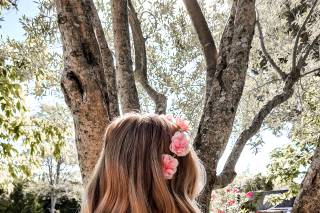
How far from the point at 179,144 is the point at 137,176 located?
25 centimetres

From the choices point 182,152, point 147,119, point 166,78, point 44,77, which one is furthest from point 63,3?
point 166,78

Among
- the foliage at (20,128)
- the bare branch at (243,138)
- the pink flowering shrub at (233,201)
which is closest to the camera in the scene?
the bare branch at (243,138)

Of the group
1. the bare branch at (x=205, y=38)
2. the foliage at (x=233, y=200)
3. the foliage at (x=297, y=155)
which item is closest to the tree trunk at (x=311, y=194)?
the bare branch at (x=205, y=38)

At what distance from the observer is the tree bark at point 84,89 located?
10.0ft

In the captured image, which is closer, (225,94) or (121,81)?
(225,94)

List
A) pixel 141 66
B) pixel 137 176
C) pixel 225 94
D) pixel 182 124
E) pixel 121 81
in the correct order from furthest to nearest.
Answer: pixel 141 66 < pixel 121 81 < pixel 225 94 < pixel 182 124 < pixel 137 176

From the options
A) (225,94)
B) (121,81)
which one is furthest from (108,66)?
(225,94)

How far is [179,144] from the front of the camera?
229 cm

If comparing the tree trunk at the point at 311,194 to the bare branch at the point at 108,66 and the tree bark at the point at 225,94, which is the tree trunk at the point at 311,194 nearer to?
the tree bark at the point at 225,94

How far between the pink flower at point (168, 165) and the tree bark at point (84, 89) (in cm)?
86

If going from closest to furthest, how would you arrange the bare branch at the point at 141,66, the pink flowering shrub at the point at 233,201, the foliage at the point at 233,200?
the bare branch at the point at 141,66 → the foliage at the point at 233,200 → the pink flowering shrub at the point at 233,201

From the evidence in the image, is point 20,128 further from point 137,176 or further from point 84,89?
point 137,176

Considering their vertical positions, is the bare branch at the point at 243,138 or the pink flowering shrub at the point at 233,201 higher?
the bare branch at the point at 243,138

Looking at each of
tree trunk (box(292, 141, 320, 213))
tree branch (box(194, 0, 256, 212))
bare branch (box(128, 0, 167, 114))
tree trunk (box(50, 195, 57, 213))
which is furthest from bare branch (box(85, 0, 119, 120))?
tree trunk (box(50, 195, 57, 213))
